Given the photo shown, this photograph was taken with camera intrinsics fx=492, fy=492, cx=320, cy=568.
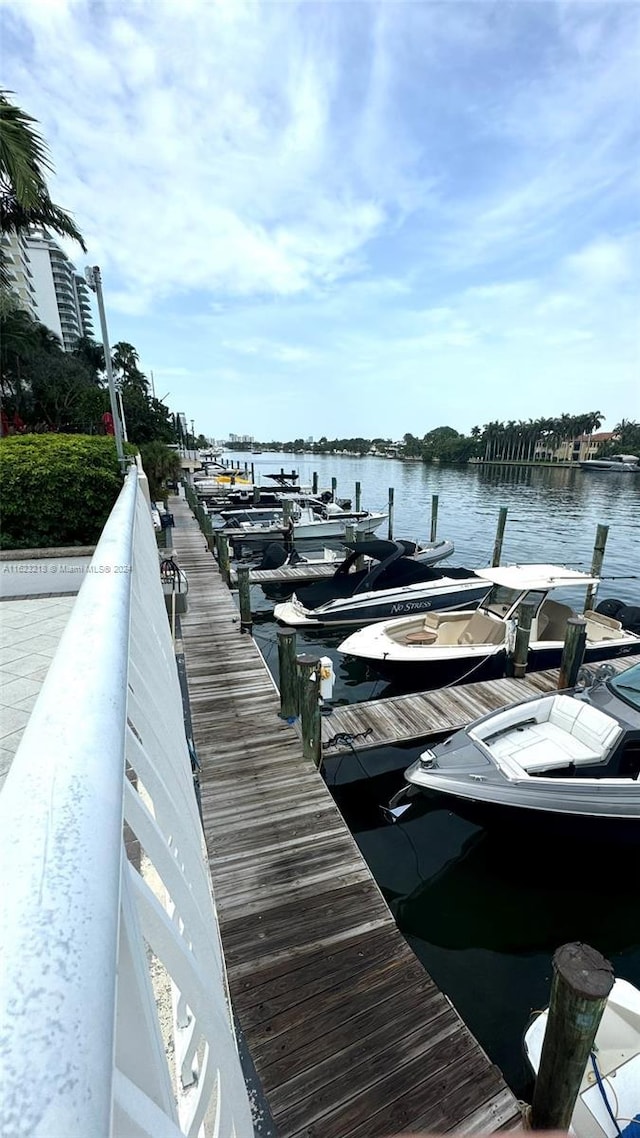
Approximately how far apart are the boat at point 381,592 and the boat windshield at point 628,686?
4448 millimetres

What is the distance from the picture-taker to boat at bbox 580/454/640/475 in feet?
277

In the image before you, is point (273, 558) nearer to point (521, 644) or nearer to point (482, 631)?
point (482, 631)

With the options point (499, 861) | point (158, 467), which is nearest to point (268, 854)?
point (499, 861)

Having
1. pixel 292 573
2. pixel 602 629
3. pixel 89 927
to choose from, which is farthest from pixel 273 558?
pixel 89 927

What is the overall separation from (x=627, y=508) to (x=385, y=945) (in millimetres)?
43748

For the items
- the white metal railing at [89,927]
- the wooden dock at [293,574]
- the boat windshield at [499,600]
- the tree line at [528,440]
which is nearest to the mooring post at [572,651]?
the boat windshield at [499,600]

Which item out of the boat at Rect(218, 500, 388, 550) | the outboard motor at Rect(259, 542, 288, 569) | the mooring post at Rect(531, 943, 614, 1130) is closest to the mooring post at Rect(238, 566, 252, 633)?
the outboard motor at Rect(259, 542, 288, 569)


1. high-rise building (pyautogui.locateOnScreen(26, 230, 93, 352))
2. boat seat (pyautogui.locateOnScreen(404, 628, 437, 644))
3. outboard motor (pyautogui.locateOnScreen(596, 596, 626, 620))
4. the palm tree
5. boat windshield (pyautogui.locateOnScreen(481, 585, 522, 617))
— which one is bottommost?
outboard motor (pyautogui.locateOnScreen(596, 596, 626, 620))

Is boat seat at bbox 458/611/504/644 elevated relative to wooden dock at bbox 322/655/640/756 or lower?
elevated

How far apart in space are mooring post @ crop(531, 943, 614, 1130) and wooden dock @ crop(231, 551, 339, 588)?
12.9m

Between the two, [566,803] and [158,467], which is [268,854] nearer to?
[566,803]

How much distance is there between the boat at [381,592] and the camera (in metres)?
10.7

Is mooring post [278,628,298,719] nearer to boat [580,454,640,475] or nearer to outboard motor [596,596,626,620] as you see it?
outboard motor [596,596,626,620]

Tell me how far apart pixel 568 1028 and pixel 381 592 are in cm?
885
